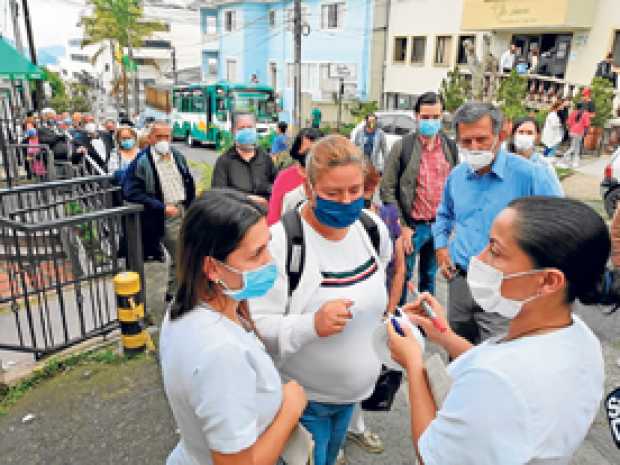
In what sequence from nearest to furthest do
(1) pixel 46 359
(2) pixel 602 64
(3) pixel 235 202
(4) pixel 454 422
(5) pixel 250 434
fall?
(4) pixel 454 422
(5) pixel 250 434
(3) pixel 235 202
(1) pixel 46 359
(2) pixel 602 64

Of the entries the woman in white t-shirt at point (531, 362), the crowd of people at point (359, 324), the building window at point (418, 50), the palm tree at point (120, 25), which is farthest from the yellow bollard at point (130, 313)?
the palm tree at point (120, 25)

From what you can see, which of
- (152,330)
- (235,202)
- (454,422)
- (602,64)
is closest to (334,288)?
(235,202)

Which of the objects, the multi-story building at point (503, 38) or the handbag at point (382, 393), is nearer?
the handbag at point (382, 393)

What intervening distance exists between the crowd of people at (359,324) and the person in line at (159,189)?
8.94 ft

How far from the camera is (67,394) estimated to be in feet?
11.5

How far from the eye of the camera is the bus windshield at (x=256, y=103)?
65.4 ft

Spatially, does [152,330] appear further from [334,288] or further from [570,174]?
[570,174]

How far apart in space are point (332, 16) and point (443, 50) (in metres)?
8.08

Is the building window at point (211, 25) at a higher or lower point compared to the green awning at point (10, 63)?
higher

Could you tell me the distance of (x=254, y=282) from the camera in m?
1.54

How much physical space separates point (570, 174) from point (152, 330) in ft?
37.8

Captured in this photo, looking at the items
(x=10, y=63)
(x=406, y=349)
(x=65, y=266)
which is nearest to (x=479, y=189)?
(x=406, y=349)

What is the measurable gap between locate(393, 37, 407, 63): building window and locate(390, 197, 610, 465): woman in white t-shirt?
25.2 metres

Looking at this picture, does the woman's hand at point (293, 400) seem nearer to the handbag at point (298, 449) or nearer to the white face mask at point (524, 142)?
the handbag at point (298, 449)
